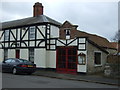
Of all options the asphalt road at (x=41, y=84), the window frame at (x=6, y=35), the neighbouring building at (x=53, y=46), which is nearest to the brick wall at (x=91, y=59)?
the neighbouring building at (x=53, y=46)

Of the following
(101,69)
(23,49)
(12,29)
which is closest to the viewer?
(101,69)

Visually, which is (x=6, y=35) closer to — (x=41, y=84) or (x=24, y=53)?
(x=24, y=53)

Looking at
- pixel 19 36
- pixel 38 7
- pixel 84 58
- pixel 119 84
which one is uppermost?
pixel 38 7

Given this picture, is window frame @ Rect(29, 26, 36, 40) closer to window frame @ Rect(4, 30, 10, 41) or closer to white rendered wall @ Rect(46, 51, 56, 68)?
white rendered wall @ Rect(46, 51, 56, 68)

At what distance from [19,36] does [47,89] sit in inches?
603

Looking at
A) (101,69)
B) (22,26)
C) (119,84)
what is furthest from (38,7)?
(119,84)

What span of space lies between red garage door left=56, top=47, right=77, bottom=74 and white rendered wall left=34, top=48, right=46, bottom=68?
1.78 metres

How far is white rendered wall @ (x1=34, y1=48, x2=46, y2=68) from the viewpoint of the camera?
2098 centimetres

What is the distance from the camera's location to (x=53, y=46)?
20.7 meters

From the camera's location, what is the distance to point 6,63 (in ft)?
60.5

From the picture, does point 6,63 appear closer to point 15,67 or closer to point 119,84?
point 15,67

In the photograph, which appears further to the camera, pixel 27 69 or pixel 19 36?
pixel 19 36

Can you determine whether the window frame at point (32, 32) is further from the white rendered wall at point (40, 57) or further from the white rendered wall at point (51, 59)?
the white rendered wall at point (51, 59)

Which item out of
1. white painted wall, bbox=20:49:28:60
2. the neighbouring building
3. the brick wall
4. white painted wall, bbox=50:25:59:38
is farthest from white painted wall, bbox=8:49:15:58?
the brick wall
